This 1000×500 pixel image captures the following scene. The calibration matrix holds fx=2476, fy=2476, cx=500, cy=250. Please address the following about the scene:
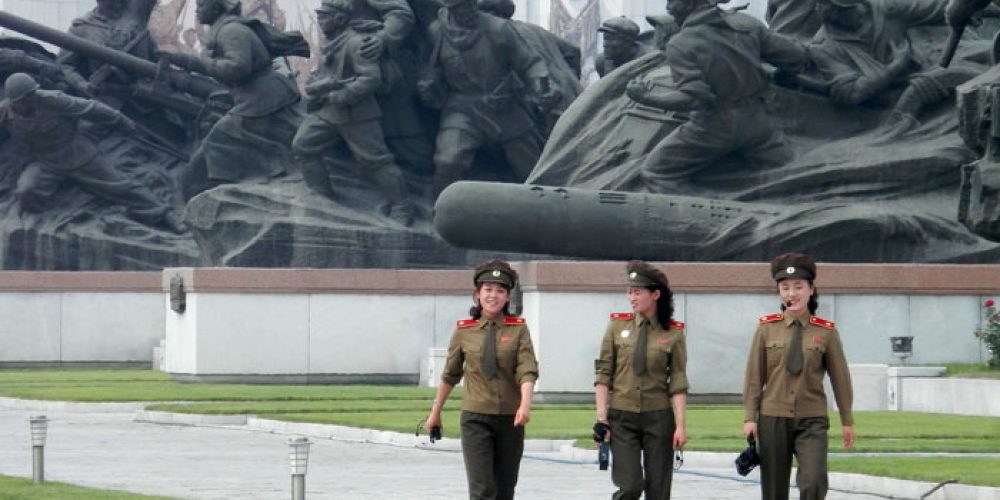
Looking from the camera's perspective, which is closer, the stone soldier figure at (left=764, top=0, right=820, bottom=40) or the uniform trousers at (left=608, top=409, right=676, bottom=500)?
the uniform trousers at (left=608, top=409, right=676, bottom=500)

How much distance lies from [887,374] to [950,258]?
8.11 ft

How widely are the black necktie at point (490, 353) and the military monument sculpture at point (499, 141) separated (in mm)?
8590

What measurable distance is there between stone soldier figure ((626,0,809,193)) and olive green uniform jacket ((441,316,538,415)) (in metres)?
13.4

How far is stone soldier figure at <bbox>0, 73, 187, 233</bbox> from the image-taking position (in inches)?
1622

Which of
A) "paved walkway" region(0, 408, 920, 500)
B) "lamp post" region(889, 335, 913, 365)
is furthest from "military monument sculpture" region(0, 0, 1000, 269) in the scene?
"paved walkway" region(0, 408, 920, 500)

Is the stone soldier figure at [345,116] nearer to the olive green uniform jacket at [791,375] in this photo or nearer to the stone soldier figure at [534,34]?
the stone soldier figure at [534,34]

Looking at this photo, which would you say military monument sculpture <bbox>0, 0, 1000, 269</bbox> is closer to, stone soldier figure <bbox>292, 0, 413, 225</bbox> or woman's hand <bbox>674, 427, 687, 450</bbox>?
stone soldier figure <bbox>292, 0, 413, 225</bbox>

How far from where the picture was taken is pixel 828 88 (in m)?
27.1

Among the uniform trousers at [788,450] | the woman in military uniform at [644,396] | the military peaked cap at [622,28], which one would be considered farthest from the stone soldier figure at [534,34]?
the uniform trousers at [788,450]

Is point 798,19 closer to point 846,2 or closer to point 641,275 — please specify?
point 846,2

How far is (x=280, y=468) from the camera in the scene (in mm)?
18422

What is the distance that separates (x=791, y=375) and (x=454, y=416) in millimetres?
11264


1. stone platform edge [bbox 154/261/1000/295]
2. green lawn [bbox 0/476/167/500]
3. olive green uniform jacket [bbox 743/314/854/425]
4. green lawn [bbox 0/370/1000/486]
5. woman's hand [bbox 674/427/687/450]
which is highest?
stone platform edge [bbox 154/261/1000/295]

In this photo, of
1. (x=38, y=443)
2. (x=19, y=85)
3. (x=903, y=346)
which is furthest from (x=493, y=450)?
(x=19, y=85)
